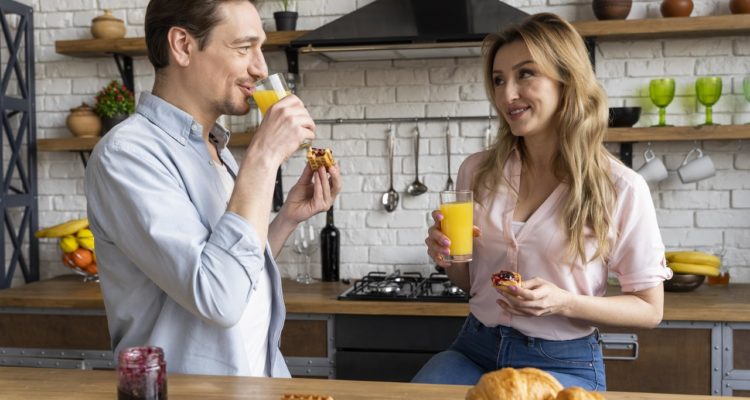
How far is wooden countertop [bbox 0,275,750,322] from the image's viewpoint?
2795mm

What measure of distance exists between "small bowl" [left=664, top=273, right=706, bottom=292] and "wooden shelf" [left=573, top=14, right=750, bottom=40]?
0.99 meters

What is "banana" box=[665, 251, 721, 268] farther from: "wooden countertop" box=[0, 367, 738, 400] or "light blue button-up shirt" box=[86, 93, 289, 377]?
"light blue button-up shirt" box=[86, 93, 289, 377]

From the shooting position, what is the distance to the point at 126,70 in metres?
3.85

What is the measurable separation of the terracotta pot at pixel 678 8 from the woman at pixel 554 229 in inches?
49.6

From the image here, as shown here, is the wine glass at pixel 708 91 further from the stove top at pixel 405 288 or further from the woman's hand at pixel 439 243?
the woman's hand at pixel 439 243

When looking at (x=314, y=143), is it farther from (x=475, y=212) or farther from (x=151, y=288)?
(x=151, y=288)

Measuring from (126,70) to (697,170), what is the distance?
2694 millimetres

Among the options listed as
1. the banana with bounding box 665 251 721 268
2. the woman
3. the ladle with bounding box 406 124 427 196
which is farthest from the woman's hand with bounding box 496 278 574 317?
the ladle with bounding box 406 124 427 196

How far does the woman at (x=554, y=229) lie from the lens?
6.75 ft

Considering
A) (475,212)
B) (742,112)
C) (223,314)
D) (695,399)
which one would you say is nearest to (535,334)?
(475,212)

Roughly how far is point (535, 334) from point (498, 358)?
4.6 inches

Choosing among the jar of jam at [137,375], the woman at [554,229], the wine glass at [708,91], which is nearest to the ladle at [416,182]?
the wine glass at [708,91]

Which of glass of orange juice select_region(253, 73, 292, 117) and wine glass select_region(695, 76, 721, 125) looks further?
wine glass select_region(695, 76, 721, 125)

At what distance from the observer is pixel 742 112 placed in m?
3.38
